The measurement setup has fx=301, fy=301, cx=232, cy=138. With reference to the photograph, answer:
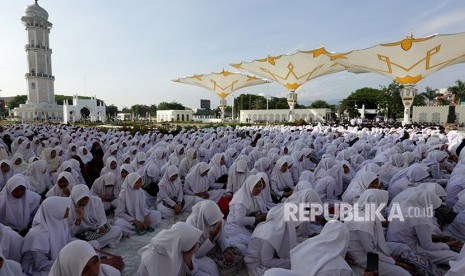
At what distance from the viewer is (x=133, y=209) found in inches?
148

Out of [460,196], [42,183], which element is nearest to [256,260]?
[460,196]

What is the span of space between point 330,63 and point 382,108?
20.8 meters

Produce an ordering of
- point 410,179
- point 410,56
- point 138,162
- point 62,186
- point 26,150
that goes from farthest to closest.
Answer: point 410,56
point 26,150
point 138,162
point 410,179
point 62,186

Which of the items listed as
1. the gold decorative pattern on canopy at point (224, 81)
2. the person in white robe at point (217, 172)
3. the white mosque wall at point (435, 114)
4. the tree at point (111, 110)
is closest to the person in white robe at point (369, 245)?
the person in white robe at point (217, 172)

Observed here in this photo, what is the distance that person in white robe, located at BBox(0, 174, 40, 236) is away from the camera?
3.00m

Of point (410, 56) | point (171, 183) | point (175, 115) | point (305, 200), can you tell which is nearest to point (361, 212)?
point (305, 200)

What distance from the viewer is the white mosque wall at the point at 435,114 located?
1108 inches

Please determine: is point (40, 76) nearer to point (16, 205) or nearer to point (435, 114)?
point (16, 205)

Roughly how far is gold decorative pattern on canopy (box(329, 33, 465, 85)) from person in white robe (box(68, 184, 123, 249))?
20.0 metres

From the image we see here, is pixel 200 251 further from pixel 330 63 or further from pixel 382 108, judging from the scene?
pixel 382 108

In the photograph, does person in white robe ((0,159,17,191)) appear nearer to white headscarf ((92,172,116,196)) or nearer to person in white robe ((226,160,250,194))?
white headscarf ((92,172,116,196))

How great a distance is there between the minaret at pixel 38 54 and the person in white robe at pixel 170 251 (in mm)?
44773

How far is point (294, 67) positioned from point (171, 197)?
907 inches

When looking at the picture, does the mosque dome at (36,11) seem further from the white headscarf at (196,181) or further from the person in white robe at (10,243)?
the person in white robe at (10,243)
